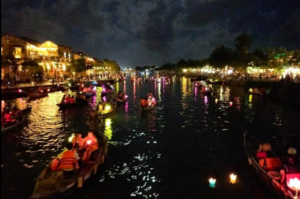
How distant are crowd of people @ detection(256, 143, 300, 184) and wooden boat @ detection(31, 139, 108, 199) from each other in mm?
9333

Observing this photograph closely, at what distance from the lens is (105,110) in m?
34.4

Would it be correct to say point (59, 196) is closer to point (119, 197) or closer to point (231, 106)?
point (119, 197)

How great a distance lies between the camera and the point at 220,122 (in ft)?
107

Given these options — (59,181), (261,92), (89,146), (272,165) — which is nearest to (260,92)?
(261,92)

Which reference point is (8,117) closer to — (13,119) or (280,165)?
(13,119)

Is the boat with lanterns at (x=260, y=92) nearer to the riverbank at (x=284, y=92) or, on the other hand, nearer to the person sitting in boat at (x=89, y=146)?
the riverbank at (x=284, y=92)

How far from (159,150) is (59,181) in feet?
33.6

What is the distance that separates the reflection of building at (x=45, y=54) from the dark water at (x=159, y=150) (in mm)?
39990

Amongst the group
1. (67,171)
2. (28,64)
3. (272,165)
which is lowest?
(67,171)

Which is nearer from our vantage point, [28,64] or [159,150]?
[159,150]

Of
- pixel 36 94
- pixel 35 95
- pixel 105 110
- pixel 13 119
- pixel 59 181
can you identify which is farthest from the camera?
pixel 36 94

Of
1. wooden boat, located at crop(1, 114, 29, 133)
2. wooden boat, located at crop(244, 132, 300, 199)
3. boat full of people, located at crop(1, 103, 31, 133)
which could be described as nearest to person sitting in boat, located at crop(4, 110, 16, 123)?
boat full of people, located at crop(1, 103, 31, 133)

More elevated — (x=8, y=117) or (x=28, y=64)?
(x=28, y=64)

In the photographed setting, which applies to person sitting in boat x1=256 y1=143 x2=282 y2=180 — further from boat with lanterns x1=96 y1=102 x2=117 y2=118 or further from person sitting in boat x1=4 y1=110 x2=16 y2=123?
person sitting in boat x1=4 y1=110 x2=16 y2=123
